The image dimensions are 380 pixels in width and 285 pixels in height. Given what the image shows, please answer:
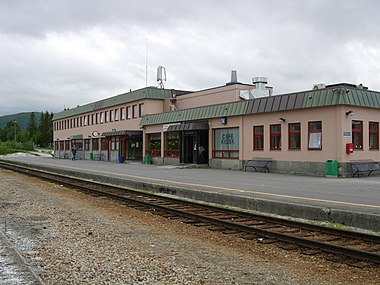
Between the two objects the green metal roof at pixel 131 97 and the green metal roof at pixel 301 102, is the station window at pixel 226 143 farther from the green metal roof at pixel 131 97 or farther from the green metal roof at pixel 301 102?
the green metal roof at pixel 131 97

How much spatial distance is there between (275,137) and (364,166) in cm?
533

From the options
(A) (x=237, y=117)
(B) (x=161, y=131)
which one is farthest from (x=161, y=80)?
(A) (x=237, y=117)

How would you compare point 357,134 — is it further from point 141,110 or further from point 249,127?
point 141,110

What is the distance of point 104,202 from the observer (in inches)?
609

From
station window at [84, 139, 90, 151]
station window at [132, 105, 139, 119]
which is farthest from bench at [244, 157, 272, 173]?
station window at [84, 139, 90, 151]

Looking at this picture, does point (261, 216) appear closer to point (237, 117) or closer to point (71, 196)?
point (71, 196)

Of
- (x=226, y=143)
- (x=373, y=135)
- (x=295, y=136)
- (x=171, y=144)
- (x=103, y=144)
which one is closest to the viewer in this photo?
(x=373, y=135)

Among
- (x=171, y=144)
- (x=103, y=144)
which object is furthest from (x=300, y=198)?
(x=103, y=144)

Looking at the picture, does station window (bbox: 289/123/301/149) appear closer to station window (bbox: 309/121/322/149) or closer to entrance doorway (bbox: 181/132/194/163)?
station window (bbox: 309/121/322/149)

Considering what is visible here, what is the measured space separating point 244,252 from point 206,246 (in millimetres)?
818

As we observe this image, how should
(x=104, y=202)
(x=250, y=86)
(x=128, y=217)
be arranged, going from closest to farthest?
(x=128, y=217), (x=104, y=202), (x=250, y=86)

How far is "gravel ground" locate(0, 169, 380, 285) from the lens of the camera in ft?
20.9

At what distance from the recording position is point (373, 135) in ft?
81.5

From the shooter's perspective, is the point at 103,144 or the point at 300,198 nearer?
the point at 300,198
